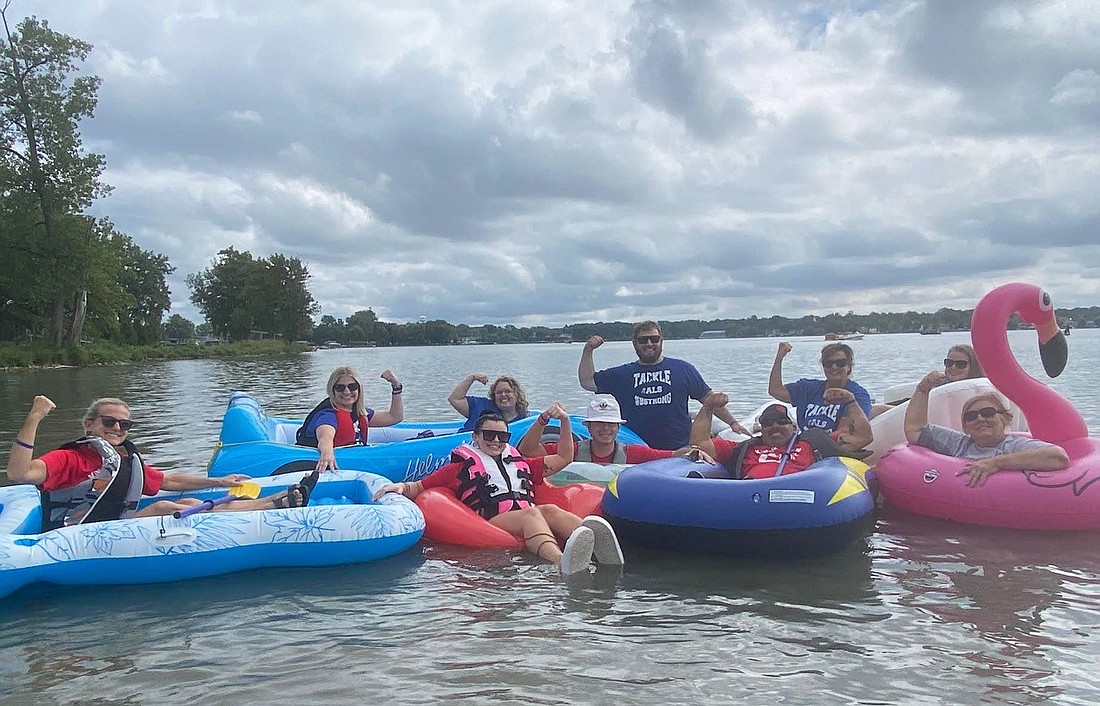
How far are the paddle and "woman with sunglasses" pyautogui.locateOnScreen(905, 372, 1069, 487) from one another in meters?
4.75

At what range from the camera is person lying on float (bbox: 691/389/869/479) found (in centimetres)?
572

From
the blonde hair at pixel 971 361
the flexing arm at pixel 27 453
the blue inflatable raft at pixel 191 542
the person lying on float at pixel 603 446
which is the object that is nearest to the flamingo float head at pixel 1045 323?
the blonde hair at pixel 971 361

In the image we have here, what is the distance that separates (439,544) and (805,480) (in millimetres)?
2350

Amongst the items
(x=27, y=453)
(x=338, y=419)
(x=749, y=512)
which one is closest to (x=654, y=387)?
(x=749, y=512)

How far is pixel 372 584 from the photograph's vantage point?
4.88 meters

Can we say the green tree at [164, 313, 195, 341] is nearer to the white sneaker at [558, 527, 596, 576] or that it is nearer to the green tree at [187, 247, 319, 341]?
the green tree at [187, 247, 319, 341]

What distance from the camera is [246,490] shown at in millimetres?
5816

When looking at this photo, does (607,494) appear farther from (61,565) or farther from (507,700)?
(61,565)

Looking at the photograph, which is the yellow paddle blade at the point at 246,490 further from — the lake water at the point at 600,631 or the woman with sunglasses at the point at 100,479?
the lake water at the point at 600,631

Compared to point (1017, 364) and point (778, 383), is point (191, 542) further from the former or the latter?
point (1017, 364)

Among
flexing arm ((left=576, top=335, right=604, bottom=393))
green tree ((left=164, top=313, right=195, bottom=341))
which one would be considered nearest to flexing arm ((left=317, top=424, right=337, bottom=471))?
flexing arm ((left=576, top=335, right=604, bottom=393))

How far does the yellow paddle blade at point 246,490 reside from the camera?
5.78 metres

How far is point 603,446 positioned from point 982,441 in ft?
8.81

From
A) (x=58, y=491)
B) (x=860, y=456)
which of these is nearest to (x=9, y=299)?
(x=58, y=491)
